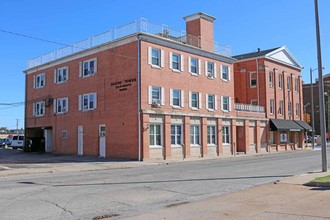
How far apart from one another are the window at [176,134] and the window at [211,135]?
427 centimetres

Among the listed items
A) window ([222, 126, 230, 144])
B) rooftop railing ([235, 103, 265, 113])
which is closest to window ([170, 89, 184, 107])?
window ([222, 126, 230, 144])

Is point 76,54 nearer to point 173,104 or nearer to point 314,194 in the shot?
point 173,104

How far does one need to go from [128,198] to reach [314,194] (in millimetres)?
5557

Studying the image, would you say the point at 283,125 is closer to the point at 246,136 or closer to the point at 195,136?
the point at 246,136

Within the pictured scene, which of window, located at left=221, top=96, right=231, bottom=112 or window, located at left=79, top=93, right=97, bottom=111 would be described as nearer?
window, located at left=79, top=93, right=97, bottom=111

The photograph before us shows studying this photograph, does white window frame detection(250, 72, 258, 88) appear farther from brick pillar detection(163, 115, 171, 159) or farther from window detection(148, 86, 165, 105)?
window detection(148, 86, 165, 105)

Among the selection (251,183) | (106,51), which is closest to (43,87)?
(106,51)

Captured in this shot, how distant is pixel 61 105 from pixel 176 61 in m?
12.9

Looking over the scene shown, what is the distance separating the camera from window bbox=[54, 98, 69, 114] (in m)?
37.4

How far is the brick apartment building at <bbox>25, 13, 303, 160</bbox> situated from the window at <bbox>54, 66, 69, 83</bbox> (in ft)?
0.32

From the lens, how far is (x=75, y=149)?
35594 millimetres

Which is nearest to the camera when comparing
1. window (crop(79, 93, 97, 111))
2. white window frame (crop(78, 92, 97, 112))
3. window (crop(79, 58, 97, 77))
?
white window frame (crop(78, 92, 97, 112))

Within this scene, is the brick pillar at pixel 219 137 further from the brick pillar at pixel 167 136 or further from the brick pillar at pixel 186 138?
the brick pillar at pixel 167 136

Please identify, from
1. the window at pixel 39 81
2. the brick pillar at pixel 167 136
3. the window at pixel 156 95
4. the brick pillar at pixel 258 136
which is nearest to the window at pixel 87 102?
the window at pixel 156 95
